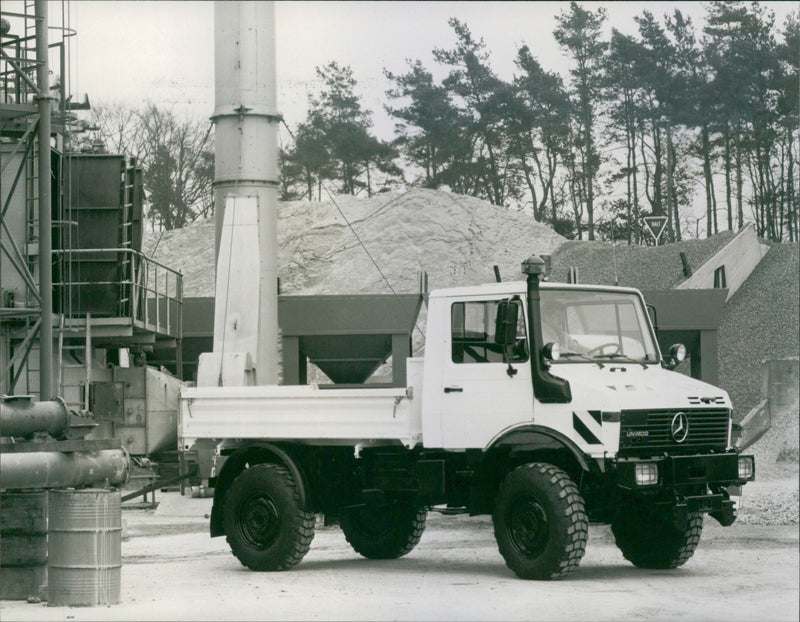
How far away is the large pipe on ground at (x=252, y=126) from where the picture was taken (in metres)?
24.5

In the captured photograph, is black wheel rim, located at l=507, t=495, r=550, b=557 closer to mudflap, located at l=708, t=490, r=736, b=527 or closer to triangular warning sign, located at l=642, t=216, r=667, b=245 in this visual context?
mudflap, located at l=708, t=490, r=736, b=527

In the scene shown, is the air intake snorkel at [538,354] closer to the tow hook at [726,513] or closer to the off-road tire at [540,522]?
the off-road tire at [540,522]

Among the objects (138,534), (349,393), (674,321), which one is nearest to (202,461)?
(138,534)

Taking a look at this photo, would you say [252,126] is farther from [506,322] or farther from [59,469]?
[59,469]

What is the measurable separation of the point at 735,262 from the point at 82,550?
33.3 m

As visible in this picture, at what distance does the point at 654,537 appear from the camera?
14.1m

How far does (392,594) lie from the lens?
1224cm

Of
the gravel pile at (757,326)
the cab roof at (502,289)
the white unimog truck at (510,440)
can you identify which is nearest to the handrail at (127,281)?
the white unimog truck at (510,440)

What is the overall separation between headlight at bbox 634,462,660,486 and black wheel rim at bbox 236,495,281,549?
4016mm

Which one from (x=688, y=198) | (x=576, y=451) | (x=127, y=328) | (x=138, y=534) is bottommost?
(x=138, y=534)

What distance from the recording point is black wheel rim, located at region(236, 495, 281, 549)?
46.9 ft

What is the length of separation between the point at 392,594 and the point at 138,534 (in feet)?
30.8

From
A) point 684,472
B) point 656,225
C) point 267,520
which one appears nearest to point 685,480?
point 684,472

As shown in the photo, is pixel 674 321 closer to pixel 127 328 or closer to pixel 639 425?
pixel 127 328
